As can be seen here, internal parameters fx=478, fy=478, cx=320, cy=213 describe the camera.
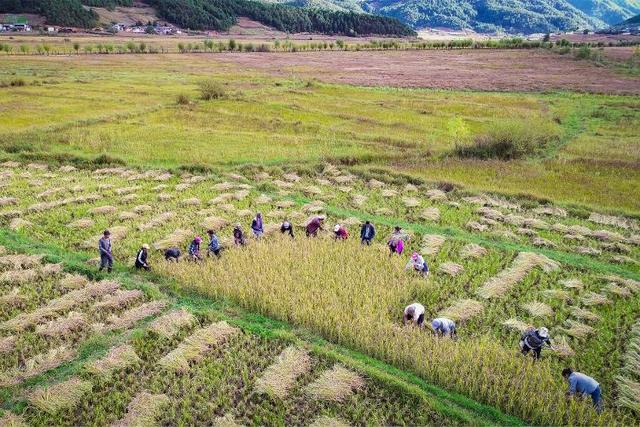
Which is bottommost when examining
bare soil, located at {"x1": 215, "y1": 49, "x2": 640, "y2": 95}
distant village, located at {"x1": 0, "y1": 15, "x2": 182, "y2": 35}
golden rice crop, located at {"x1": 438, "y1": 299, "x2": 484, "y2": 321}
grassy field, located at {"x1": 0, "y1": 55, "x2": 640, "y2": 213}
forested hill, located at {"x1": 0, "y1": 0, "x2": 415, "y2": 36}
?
golden rice crop, located at {"x1": 438, "y1": 299, "x2": 484, "y2": 321}

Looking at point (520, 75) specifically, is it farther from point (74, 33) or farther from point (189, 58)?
point (74, 33)

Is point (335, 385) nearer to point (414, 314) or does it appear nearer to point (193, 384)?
point (193, 384)

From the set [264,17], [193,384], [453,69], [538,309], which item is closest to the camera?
[193,384]

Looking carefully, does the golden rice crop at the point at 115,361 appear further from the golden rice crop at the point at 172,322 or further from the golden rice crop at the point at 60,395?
the golden rice crop at the point at 172,322

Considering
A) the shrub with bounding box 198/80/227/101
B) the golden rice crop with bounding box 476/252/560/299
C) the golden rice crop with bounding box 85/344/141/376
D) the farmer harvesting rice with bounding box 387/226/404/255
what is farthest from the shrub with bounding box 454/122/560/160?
the shrub with bounding box 198/80/227/101

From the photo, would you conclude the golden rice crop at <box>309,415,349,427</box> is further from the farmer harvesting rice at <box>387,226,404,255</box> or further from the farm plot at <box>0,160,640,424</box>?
the farmer harvesting rice at <box>387,226,404,255</box>

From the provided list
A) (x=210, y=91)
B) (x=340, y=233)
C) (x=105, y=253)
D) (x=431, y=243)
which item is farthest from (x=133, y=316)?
(x=210, y=91)
